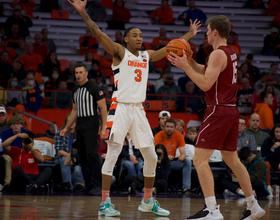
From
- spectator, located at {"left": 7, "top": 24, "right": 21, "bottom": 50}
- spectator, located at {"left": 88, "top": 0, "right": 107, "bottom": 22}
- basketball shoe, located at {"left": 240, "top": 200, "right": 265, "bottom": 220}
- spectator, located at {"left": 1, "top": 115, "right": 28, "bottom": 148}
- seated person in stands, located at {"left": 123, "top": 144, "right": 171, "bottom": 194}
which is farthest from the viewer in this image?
spectator, located at {"left": 88, "top": 0, "right": 107, "bottom": 22}

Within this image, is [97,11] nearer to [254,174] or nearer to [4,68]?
[4,68]

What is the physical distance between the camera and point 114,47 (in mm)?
5469

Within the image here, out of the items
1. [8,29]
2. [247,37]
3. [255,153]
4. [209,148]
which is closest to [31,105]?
[8,29]

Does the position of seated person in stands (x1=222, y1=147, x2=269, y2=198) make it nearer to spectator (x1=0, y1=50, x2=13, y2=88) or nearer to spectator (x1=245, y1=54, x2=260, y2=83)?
spectator (x1=245, y1=54, x2=260, y2=83)

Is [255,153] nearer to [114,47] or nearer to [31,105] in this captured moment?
[114,47]

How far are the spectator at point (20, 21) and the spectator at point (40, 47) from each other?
2.99 ft

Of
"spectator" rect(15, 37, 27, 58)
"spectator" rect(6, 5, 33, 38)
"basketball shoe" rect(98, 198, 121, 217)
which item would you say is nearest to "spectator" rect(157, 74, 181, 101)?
"spectator" rect(15, 37, 27, 58)

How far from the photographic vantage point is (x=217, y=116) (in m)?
4.61

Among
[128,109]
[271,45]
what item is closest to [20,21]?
[271,45]

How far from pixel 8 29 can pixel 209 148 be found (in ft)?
41.2

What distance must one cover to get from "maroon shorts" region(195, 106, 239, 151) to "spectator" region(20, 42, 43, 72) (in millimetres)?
10587

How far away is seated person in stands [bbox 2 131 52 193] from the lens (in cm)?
872

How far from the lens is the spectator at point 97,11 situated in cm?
1653

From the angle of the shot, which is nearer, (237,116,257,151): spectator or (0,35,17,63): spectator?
(237,116,257,151): spectator
